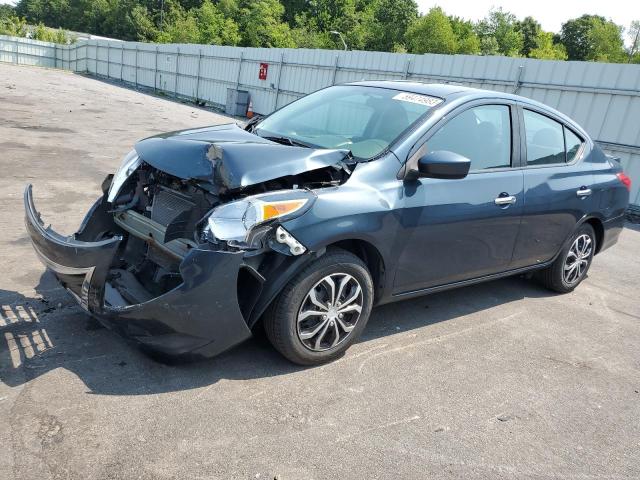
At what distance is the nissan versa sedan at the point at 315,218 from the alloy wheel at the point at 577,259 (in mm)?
524

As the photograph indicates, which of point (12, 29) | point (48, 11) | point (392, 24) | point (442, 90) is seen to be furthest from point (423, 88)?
point (48, 11)

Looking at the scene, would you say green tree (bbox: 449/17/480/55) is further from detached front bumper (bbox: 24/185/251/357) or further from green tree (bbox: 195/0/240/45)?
detached front bumper (bbox: 24/185/251/357)

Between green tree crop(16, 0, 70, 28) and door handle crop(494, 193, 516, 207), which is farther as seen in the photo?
green tree crop(16, 0, 70, 28)

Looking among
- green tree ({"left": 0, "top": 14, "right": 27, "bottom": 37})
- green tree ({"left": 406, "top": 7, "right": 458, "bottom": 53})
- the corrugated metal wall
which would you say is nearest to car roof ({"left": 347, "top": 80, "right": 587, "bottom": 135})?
the corrugated metal wall

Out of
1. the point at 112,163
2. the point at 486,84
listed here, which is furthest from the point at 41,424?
the point at 486,84

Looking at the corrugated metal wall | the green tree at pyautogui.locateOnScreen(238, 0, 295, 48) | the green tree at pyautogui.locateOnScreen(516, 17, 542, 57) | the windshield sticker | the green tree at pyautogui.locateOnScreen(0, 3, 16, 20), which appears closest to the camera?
the windshield sticker

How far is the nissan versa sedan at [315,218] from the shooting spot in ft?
9.59

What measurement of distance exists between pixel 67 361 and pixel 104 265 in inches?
28.4

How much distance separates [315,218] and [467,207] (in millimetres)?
1317

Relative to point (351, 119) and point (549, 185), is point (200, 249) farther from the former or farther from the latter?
point (549, 185)

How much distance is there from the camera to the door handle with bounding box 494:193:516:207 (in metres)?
4.07

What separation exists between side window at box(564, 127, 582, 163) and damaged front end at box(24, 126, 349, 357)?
258 cm

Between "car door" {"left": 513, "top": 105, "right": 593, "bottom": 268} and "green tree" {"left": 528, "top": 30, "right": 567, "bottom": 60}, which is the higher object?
"green tree" {"left": 528, "top": 30, "right": 567, "bottom": 60}

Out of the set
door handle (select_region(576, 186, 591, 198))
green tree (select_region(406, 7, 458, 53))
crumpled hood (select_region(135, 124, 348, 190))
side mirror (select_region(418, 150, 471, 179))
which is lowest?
door handle (select_region(576, 186, 591, 198))
